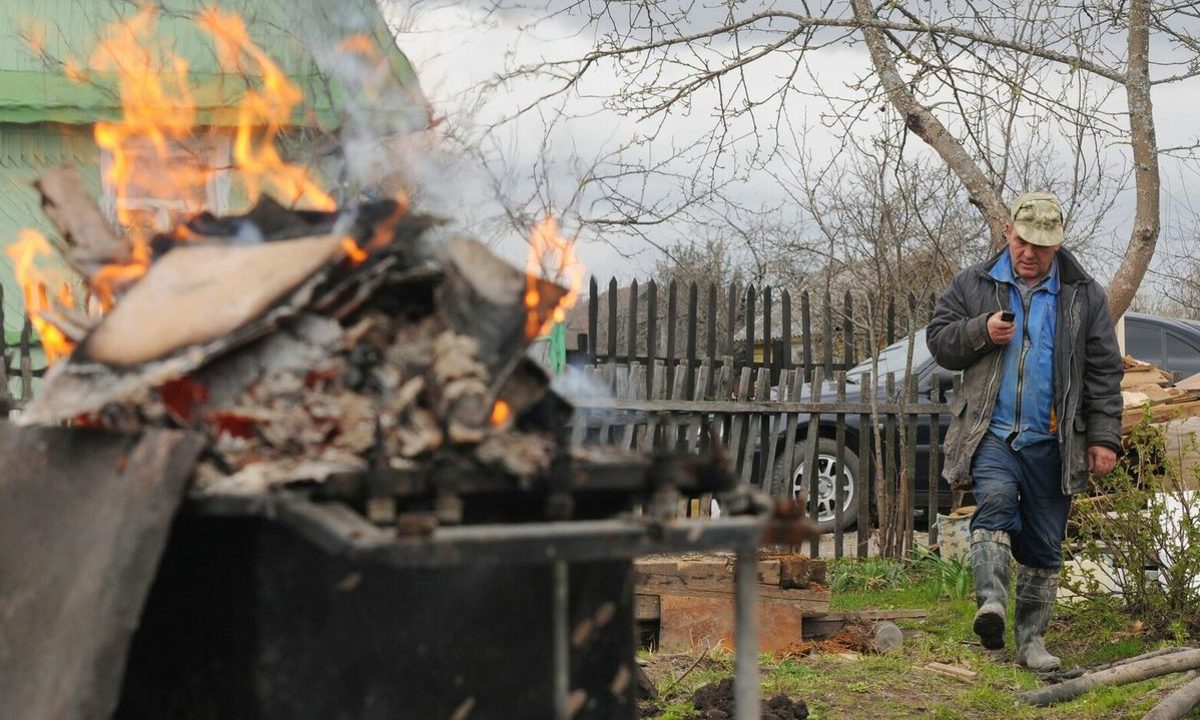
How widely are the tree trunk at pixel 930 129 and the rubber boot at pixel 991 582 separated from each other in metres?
2.74

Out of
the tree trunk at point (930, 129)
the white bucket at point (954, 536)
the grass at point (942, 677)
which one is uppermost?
the tree trunk at point (930, 129)

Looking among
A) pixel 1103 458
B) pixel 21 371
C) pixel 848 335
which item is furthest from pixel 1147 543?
pixel 21 371

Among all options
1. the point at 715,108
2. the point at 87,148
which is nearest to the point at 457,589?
the point at 715,108

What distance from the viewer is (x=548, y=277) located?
3367 millimetres

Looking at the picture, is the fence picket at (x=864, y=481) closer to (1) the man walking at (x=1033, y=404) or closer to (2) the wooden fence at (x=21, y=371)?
(1) the man walking at (x=1033, y=404)

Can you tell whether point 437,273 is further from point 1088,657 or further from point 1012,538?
point 1088,657

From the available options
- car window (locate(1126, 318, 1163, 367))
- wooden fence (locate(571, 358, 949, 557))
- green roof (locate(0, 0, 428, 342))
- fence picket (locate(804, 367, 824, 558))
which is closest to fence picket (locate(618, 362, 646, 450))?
wooden fence (locate(571, 358, 949, 557))

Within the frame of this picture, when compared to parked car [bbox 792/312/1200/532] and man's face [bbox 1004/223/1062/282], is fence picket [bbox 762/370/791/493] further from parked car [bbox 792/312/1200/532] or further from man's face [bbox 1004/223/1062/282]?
man's face [bbox 1004/223/1062/282]

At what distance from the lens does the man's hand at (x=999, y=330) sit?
19.4 ft

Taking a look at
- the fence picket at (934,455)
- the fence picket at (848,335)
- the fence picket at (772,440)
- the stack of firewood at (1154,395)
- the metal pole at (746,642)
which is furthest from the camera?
the fence picket at (848,335)

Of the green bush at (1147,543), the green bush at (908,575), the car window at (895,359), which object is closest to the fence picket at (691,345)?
the green bush at (908,575)

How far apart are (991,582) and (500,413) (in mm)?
3669

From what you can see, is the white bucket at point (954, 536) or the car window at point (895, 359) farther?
the car window at point (895, 359)

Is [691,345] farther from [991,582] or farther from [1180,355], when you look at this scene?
[1180,355]
